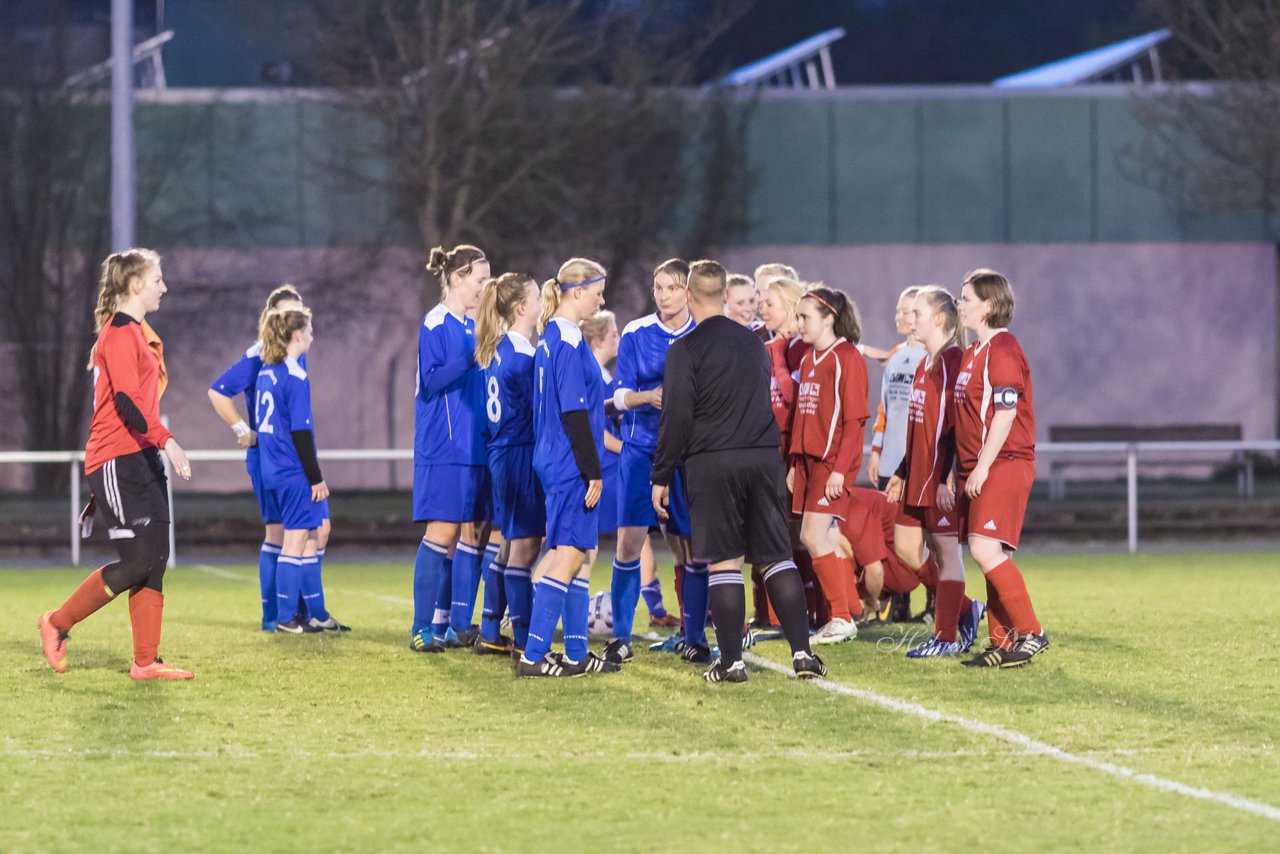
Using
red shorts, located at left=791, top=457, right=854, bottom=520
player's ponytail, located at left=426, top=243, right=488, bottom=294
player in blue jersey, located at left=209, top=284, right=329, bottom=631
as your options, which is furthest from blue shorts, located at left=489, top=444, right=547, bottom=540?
player in blue jersey, located at left=209, top=284, right=329, bottom=631

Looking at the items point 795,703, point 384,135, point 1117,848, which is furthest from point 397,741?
point 384,135

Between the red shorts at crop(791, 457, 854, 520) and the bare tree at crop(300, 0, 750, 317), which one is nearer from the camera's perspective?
the red shorts at crop(791, 457, 854, 520)

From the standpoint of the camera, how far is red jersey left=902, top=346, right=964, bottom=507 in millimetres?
9305

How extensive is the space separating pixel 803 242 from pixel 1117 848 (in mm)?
23719

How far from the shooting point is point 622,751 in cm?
680

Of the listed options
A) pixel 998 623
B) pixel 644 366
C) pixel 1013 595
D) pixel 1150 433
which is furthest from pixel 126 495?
pixel 1150 433

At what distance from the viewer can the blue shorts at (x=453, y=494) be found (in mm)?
9688

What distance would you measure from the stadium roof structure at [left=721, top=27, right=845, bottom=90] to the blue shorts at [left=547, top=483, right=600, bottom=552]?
20.0m

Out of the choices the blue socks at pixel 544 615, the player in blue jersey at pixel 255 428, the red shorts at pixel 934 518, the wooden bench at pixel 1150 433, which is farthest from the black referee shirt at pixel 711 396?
the wooden bench at pixel 1150 433

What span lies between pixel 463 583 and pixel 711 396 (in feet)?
7.70

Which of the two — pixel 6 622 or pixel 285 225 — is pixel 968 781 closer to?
pixel 6 622

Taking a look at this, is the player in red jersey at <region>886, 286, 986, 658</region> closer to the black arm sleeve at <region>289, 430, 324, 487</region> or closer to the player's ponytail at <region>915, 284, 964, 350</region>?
the player's ponytail at <region>915, 284, 964, 350</region>

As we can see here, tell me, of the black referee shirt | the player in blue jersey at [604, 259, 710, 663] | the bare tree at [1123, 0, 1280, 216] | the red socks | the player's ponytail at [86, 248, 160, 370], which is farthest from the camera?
the bare tree at [1123, 0, 1280, 216]

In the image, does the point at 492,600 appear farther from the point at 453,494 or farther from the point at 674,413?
the point at 674,413
